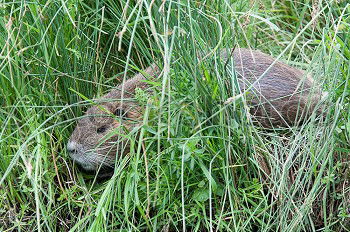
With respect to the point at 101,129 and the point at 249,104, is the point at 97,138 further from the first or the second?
the point at 249,104

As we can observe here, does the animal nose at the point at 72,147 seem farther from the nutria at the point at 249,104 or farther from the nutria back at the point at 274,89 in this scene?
the nutria back at the point at 274,89

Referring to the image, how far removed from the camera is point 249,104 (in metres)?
3.30

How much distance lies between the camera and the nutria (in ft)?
10.9

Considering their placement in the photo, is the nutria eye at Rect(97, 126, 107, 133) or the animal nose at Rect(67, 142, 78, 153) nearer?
the animal nose at Rect(67, 142, 78, 153)

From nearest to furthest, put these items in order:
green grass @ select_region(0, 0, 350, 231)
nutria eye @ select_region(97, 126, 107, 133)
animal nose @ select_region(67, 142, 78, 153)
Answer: green grass @ select_region(0, 0, 350, 231) → animal nose @ select_region(67, 142, 78, 153) → nutria eye @ select_region(97, 126, 107, 133)

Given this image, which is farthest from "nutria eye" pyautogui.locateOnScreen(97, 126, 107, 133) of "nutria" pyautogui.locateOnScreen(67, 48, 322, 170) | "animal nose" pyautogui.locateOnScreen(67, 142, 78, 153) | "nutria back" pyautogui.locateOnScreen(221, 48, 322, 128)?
"nutria back" pyautogui.locateOnScreen(221, 48, 322, 128)

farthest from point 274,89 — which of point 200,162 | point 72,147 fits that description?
point 72,147

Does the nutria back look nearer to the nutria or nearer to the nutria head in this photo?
the nutria

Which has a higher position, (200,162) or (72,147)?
(200,162)

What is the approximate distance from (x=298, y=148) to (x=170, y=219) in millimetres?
631

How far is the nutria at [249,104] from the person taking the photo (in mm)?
3328

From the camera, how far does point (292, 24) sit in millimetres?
4664

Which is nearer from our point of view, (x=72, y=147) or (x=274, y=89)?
(x=72, y=147)

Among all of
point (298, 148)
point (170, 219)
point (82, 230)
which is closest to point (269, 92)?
point (298, 148)
